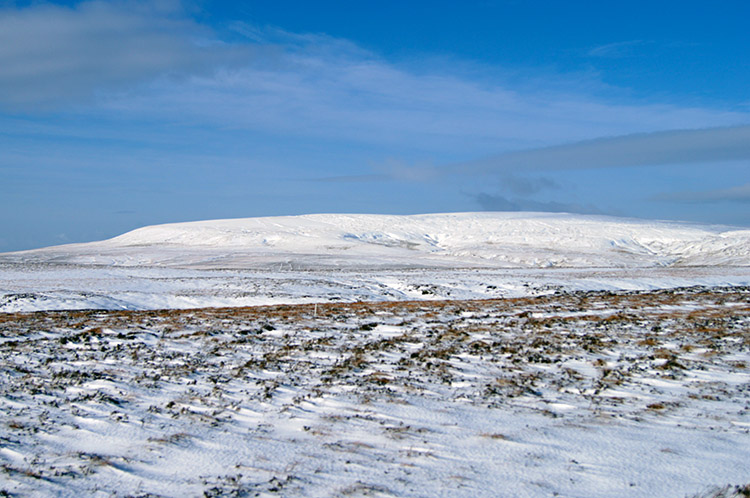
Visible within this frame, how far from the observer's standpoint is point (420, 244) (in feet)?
383

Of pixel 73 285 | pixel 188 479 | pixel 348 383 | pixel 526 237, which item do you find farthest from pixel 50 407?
pixel 526 237

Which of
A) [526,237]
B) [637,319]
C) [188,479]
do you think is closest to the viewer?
[188,479]

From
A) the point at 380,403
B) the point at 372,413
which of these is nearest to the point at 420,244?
the point at 380,403

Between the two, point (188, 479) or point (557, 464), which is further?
point (557, 464)

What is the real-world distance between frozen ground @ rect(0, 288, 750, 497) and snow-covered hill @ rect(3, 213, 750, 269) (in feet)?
199

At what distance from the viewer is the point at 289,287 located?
3284 centimetres

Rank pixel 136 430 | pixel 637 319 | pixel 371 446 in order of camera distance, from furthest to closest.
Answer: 1. pixel 637 319
2. pixel 136 430
3. pixel 371 446

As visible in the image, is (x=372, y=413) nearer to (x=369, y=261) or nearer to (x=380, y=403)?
(x=380, y=403)

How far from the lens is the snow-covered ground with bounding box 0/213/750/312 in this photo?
3178cm

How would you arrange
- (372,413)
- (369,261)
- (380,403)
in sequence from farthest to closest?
(369,261)
(380,403)
(372,413)

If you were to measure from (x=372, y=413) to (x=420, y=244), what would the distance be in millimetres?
108952

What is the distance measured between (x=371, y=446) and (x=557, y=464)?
2.07 metres

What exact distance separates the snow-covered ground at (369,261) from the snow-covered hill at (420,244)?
25 cm

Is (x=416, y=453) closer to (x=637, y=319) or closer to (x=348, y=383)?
(x=348, y=383)
